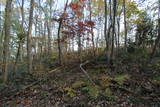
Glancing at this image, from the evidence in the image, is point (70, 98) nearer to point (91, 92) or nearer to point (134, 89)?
point (91, 92)

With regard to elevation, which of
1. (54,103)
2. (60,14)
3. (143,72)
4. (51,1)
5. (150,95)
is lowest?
(54,103)

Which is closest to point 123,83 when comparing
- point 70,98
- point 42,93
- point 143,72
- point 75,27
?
point 143,72

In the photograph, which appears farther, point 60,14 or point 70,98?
point 60,14

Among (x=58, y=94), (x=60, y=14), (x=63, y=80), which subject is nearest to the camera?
(x=58, y=94)

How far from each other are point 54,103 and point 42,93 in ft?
4.08

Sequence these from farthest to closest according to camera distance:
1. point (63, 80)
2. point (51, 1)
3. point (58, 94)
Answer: point (51, 1) < point (63, 80) < point (58, 94)

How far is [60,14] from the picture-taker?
505 inches

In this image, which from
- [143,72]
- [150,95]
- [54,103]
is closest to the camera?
[150,95]

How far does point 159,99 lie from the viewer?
5375 millimetres

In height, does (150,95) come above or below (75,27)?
below

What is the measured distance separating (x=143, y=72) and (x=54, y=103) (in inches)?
198

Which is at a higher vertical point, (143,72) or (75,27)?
(75,27)

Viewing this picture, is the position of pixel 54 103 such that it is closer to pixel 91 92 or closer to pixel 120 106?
pixel 91 92

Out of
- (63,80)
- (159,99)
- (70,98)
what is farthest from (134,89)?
(63,80)
